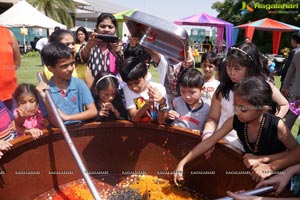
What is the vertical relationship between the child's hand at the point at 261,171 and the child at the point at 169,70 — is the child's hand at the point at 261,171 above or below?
below

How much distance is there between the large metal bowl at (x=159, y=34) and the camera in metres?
1.82

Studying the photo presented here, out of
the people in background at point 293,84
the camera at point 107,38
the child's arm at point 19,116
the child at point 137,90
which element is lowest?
the people in background at point 293,84

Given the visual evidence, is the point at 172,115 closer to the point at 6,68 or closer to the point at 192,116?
the point at 192,116

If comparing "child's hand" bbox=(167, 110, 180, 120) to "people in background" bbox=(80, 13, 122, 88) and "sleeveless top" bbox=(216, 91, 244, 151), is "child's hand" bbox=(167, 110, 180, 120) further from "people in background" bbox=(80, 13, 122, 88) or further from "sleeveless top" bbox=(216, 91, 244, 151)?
"people in background" bbox=(80, 13, 122, 88)

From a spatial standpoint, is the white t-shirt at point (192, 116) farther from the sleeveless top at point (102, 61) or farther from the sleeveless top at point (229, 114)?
the sleeveless top at point (102, 61)

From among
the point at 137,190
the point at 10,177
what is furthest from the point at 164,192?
the point at 10,177

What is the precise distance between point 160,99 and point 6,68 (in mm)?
1303

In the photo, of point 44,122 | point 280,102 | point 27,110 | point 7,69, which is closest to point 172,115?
point 280,102

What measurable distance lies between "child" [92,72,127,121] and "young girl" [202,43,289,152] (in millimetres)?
850

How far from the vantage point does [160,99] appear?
2.03m

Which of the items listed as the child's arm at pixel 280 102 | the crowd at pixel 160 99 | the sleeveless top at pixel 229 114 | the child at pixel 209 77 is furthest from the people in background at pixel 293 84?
the sleeveless top at pixel 229 114

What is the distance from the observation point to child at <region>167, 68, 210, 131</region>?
237 cm

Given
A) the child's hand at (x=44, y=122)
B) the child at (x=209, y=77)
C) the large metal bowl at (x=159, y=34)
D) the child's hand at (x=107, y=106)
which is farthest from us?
the child at (x=209, y=77)

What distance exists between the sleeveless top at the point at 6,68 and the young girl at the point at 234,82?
63.5 inches
